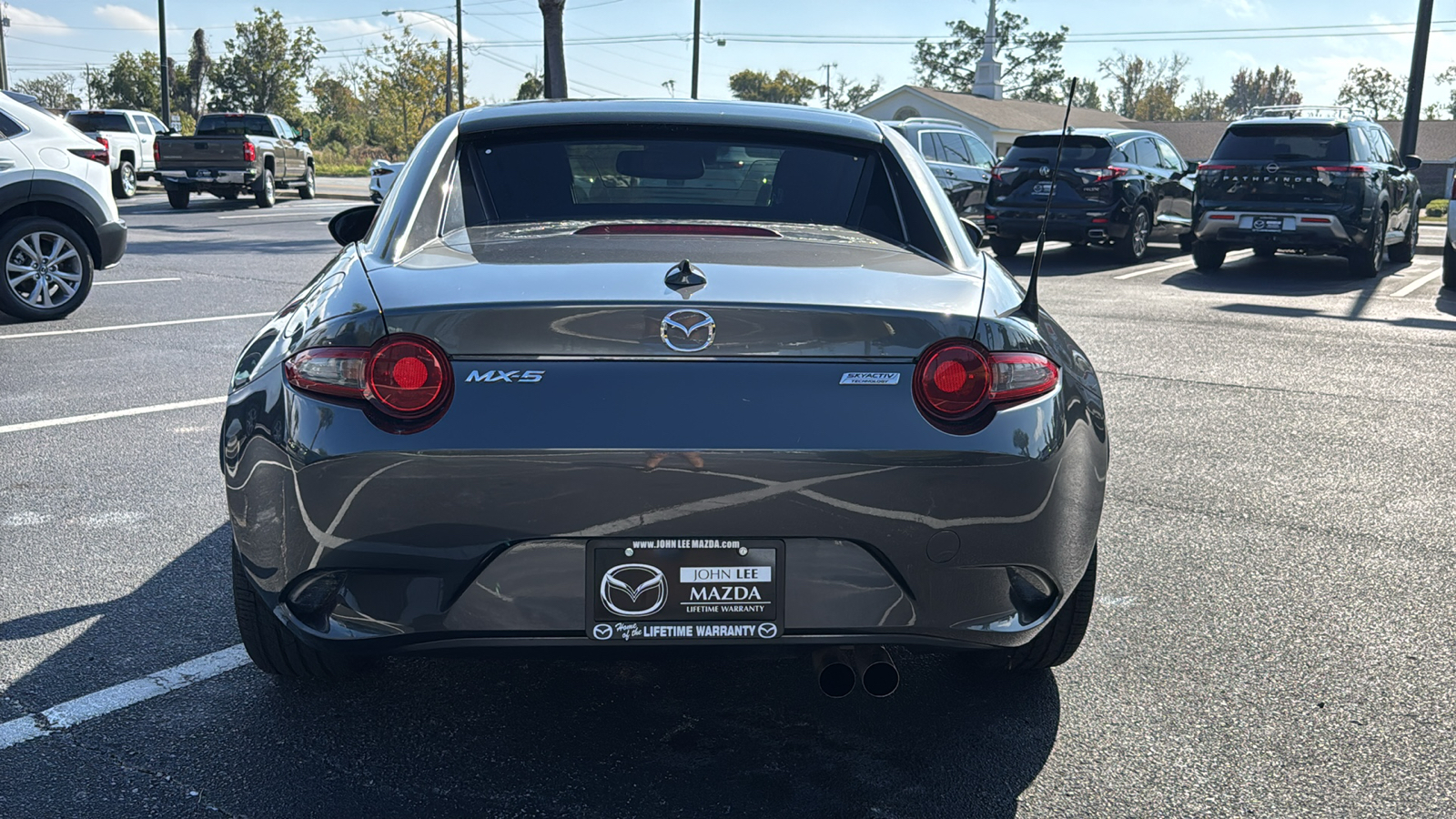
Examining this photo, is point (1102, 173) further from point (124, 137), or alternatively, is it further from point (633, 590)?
point (124, 137)

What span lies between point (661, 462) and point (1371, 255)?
14.3 m

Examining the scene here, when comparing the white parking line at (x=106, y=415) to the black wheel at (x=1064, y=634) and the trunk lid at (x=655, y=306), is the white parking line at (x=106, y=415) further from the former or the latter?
the black wheel at (x=1064, y=634)

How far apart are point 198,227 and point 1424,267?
18.1 meters

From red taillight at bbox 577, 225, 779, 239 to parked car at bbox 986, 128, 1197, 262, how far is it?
1316cm

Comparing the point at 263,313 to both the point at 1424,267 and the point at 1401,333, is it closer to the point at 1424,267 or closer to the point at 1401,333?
the point at 1401,333

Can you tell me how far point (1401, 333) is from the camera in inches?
412

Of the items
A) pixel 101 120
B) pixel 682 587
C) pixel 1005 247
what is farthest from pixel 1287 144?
pixel 101 120

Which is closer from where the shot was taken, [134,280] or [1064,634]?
[1064,634]

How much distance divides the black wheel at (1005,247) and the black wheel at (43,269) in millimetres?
11110

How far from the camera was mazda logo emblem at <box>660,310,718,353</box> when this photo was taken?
99.7 inches

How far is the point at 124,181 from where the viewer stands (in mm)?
29062

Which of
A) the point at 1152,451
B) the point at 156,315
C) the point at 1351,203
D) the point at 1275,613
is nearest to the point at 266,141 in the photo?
the point at 156,315

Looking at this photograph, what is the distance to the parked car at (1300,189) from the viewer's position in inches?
554

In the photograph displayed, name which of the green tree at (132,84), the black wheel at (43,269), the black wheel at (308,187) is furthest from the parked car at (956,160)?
the green tree at (132,84)
